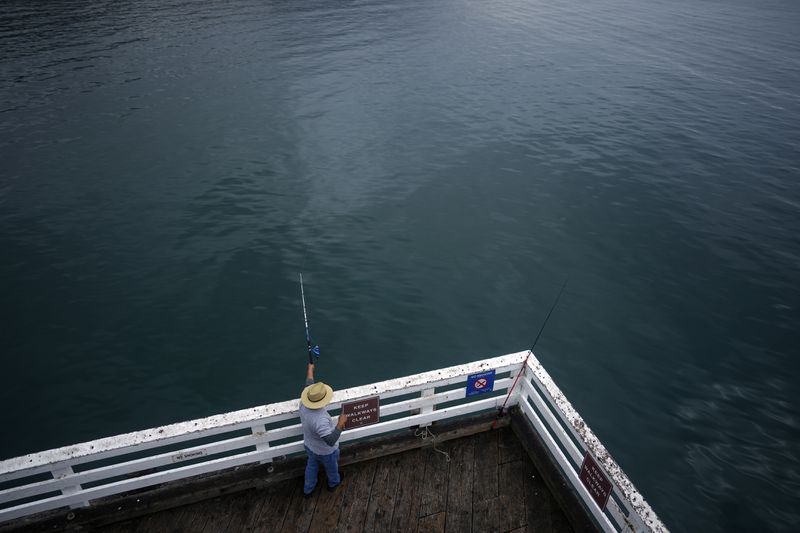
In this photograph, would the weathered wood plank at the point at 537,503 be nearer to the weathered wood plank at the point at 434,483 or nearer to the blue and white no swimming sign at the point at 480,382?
the weathered wood plank at the point at 434,483

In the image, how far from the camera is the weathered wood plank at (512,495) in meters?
5.95

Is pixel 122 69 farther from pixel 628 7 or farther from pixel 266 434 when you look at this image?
pixel 628 7

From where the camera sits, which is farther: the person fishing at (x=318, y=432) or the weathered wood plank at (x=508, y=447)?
the weathered wood plank at (x=508, y=447)

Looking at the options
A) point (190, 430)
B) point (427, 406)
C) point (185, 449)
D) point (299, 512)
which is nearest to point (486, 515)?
point (427, 406)

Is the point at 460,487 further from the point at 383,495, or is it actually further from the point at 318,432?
the point at 318,432

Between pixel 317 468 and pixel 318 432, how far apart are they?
90cm

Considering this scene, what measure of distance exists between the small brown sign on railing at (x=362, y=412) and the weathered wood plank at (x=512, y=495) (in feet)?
7.06

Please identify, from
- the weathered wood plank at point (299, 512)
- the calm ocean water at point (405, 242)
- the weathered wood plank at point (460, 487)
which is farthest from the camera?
the calm ocean water at point (405, 242)

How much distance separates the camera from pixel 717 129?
26344mm

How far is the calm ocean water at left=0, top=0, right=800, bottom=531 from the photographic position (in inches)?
437

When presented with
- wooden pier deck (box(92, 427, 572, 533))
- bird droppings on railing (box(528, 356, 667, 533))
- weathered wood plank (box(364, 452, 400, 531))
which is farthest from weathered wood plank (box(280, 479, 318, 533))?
bird droppings on railing (box(528, 356, 667, 533))

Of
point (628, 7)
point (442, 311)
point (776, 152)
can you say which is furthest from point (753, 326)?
point (628, 7)

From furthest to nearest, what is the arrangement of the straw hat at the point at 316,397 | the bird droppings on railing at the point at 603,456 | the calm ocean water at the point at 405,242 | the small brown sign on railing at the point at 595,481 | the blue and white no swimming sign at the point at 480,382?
the calm ocean water at the point at 405,242, the blue and white no swimming sign at the point at 480,382, the straw hat at the point at 316,397, the small brown sign on railing at the point at 595,481, the bird droppings on railing at the point at 603,456

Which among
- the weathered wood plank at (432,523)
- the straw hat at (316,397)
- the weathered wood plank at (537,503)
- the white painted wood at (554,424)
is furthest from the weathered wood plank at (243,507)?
the white painted wood at (554,424)
